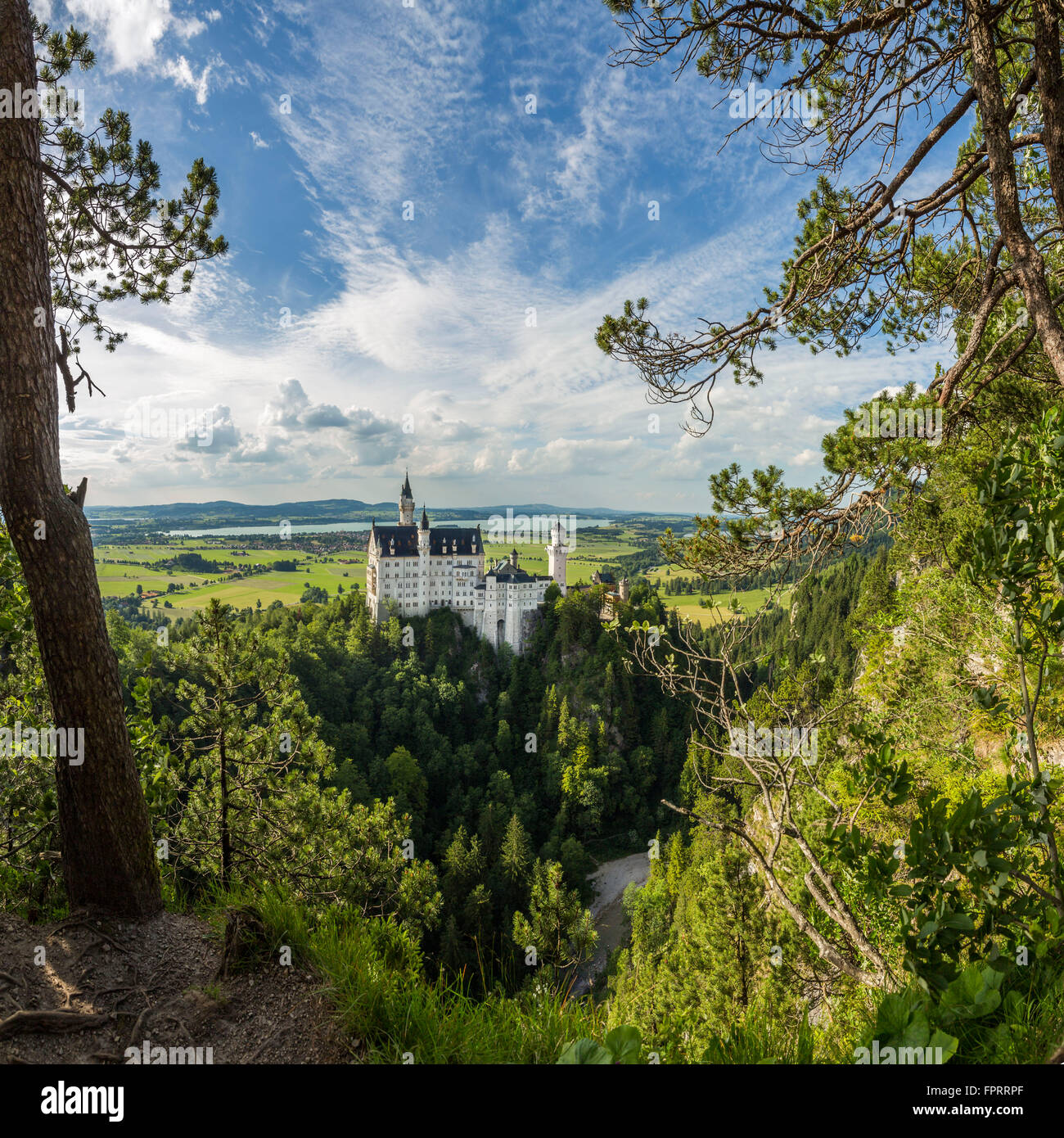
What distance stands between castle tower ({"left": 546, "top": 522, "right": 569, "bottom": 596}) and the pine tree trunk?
7201 cm

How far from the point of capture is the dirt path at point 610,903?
132 ft

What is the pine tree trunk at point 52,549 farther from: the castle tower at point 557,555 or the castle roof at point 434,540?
the castle tower at point 557,555

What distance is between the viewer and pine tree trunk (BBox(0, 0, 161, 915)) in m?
Result: 4.18

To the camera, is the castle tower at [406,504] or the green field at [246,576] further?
the castle tower at [406,504]

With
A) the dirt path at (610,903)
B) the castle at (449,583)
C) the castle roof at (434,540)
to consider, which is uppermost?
the castle roof at (434,540)

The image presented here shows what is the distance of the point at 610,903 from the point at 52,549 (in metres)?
53.6

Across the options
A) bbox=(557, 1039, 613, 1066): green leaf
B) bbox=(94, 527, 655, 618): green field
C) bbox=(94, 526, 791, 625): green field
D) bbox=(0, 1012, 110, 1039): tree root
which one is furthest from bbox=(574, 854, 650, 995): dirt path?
bbox=(557, 1039, 613, 1066): green leaf

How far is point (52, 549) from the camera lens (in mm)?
4238

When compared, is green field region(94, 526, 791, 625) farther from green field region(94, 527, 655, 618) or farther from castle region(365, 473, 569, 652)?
castle region(365, 473, 569, 652)

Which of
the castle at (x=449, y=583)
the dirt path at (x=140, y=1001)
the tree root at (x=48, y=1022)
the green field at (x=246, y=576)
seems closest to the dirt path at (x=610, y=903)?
the green field at (x=246, y=576)

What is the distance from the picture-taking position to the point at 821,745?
11328 mm

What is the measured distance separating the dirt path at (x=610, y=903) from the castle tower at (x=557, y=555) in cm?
3461

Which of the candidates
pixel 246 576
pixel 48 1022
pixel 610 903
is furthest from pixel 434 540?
pixel 48 1022
